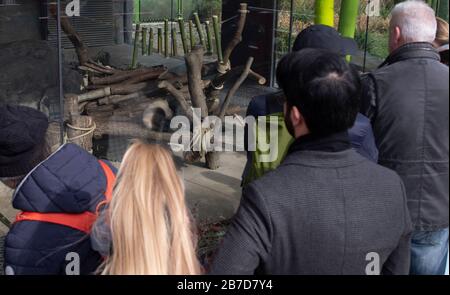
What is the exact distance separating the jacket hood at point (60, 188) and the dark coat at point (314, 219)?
0.52 m

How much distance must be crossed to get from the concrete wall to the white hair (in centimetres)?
929

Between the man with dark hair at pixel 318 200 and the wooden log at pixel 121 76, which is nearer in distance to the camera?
the man with dark hair at pixel 318 200

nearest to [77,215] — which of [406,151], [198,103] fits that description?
[406,151]

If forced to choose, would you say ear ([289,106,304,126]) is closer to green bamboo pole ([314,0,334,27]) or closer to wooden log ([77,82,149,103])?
green bamboo pole ([314,0,334,27])

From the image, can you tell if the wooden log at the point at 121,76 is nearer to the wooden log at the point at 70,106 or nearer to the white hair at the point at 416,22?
the wooden log at the point at 70,106

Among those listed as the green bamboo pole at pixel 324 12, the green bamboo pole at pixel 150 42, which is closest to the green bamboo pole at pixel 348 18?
the green bamboo pole at pixel 324 12

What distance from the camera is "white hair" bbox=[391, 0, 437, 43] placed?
2383 mm

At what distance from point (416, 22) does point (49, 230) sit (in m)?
1.57

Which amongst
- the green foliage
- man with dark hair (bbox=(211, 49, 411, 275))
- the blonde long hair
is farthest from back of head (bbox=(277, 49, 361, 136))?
the green foliage

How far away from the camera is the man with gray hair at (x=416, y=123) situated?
220 cm

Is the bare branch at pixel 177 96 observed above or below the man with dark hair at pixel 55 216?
below

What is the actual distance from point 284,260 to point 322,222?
0.46ft

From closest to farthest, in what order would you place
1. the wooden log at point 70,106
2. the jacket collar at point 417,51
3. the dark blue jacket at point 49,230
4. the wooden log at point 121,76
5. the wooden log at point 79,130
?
1. the dark blue jacket at point 49,230
2. the jacket collar at point 417,51
3. the wooden log at point 79,130
4. the wooden log at point 70,106
5. the wooden log at point 121,76
